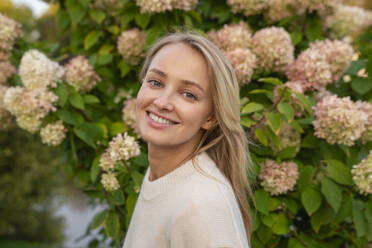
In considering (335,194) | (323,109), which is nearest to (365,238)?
(335,194)

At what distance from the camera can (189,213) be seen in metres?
1.13

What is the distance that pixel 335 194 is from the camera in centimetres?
170

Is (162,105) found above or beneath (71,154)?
above

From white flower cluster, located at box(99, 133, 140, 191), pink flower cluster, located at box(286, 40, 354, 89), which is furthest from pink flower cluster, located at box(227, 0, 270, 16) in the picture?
white flower cluster, located at box(99, 133, 140, 191)

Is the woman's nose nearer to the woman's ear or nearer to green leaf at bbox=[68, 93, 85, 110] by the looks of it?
the woman's ear

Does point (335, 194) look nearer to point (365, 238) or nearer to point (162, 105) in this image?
point (365, 238)

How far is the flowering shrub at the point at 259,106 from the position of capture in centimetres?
177

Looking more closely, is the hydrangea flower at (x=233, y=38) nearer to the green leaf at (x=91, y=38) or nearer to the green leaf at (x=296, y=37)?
the green leaf at (x=296, y=37)

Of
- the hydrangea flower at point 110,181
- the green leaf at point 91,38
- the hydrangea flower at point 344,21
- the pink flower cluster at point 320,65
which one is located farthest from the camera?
the hydrangea flower at point 344,21

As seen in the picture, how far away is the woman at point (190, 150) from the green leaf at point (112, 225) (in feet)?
1.54

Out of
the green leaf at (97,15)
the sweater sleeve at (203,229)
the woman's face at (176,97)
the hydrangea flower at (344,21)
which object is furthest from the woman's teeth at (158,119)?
the hydrangea flower at (344,21)

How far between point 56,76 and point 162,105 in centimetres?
112

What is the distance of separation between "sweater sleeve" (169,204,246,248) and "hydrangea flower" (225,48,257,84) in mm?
960

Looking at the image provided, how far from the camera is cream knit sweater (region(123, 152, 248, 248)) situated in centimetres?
112
